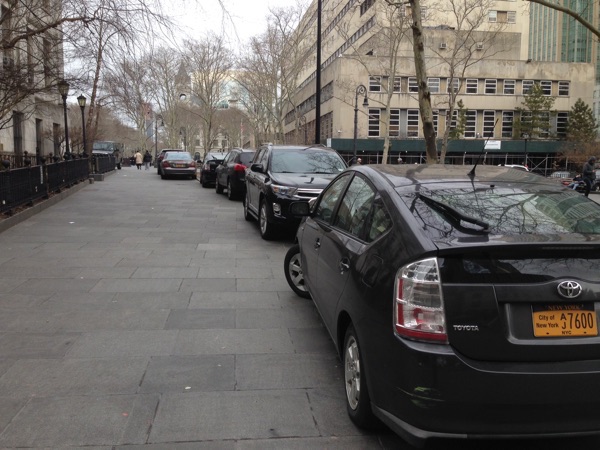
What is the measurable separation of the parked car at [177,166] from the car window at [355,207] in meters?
25.4

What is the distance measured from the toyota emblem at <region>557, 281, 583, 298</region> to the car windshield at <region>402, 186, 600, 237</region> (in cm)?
36

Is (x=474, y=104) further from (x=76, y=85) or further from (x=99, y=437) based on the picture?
(x=99, y=437)

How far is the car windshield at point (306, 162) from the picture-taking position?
10.8 m

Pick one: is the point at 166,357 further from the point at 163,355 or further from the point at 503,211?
the point at 503,211

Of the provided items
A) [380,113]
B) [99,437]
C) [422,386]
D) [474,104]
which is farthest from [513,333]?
[474,104]

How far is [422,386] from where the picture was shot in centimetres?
273

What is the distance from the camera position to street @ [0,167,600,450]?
3387mm

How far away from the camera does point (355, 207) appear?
4234 mm

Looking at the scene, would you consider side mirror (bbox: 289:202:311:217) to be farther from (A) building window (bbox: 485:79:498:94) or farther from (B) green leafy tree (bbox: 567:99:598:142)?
(A) building window (bbox: 485:79:498:94)

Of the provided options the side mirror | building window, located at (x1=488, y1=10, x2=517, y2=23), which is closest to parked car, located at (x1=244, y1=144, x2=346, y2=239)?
the side mirror

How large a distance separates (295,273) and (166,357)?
2305 mm

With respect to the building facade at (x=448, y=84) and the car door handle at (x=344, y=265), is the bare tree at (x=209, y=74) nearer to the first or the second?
the building facade at (x=448, y=84)

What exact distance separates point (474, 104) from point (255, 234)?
5885 cm

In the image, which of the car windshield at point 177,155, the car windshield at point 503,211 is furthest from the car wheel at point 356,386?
the car windshield at point 177,155
